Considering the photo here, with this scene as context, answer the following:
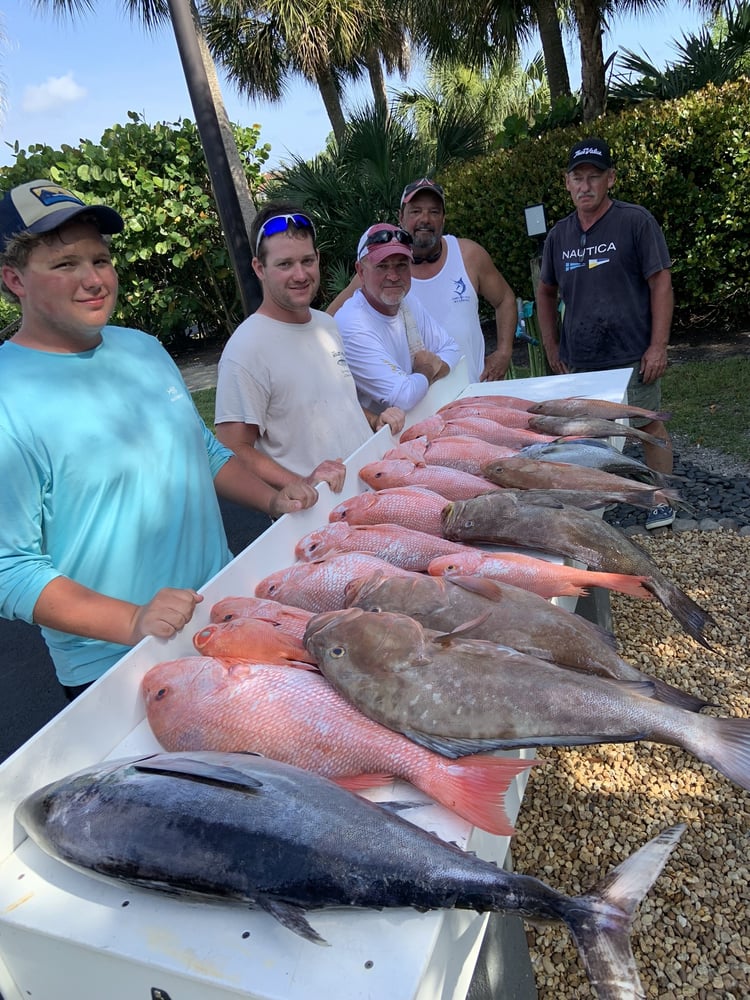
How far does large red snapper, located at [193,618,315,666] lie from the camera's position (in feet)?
5.46

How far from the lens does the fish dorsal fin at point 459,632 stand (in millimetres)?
1558

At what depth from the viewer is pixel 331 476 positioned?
103 inches

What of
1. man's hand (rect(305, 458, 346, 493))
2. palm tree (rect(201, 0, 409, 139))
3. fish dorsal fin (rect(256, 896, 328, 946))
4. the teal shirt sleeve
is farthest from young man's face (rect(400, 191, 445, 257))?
palm tree (rect(201, 0, 409, 139))

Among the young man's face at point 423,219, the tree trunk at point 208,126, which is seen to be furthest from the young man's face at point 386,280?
the tree trunk at point 208,126

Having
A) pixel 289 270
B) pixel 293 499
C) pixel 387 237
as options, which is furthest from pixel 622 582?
pixel 387 237

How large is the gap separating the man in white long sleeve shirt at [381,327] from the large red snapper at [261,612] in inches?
69.8

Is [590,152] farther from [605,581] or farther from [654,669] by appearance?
[605,581]

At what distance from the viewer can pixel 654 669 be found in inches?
147

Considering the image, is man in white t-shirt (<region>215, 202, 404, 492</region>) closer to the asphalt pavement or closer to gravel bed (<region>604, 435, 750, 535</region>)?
the asphalt pavement

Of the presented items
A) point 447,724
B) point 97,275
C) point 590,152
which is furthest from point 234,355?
point 590,152

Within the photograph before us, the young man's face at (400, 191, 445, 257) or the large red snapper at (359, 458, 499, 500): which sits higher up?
the young man's face at (400, 191, 445, 257)

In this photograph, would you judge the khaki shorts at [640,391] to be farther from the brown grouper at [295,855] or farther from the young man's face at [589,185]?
the brown grouper at [295,855]

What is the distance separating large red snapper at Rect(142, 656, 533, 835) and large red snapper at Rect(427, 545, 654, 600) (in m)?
0.59

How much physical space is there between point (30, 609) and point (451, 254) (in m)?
3.92
